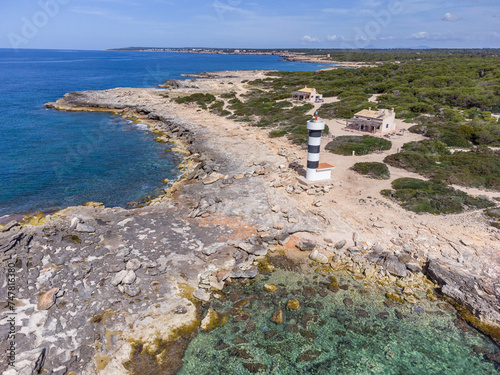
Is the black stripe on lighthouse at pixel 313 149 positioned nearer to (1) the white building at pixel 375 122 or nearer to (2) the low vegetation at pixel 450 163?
(2) the low vegetation at pixel 450 163

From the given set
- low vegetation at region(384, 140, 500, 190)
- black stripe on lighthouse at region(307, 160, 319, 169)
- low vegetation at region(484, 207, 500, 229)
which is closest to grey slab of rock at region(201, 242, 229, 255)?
black stripe on lighthouse at region(307, 160, 319, 169)

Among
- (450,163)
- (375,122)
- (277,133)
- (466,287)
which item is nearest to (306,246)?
(466,287)

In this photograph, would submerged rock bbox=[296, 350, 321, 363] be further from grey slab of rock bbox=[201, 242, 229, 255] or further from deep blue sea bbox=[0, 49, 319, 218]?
deep blue sea bbox=[0, 49, 319, 218]

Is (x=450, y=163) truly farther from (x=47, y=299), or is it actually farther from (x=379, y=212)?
(x=47, y=299)

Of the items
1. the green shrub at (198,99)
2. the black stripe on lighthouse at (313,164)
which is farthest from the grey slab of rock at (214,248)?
the green shrub at (198,99)

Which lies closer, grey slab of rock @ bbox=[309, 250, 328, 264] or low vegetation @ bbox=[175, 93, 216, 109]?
grey slab of rock @ bbox=[309, 250, 328, 264]

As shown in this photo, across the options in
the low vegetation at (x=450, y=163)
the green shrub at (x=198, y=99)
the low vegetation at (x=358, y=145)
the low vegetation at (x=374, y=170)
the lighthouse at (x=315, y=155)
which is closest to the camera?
the lighthouse at (x=315, y=155)
